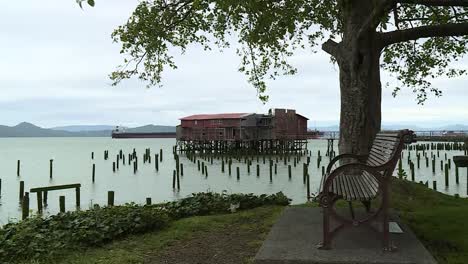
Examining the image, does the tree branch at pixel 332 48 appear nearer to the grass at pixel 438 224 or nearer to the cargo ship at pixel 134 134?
the grass at pixel 438 224

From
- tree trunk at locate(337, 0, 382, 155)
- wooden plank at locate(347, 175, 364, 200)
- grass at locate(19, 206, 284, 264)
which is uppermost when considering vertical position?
tree trunk at locate(337, 0, 382, 155)

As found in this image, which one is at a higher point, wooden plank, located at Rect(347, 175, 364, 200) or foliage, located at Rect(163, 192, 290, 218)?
wooden plank, located at Rect(347, 175, 364, 200)

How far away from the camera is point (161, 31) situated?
35.2 feet

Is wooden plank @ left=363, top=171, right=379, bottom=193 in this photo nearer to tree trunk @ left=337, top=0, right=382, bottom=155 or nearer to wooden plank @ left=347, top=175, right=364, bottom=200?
wooden plank @ left=347, top=175, right=364, bottom=200

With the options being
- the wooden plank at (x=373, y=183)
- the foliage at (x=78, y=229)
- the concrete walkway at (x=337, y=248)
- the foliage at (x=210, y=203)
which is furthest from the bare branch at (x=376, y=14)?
the foliage at (x=78, y=229)

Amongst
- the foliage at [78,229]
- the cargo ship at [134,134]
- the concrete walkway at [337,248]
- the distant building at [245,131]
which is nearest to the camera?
the concrete walkway at [337,248]

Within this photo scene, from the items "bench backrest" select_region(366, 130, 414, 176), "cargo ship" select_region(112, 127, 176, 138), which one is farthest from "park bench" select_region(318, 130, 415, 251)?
"cargo ship" select_region(112, 127, 176, 138)

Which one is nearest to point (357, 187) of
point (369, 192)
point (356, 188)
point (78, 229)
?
point (356, 188)

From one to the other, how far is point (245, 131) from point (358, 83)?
56454 millimetres

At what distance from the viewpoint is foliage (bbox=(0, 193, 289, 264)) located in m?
5.07

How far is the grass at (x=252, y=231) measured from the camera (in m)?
4.70

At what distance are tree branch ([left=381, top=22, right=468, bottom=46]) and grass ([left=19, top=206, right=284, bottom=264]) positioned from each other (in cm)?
320

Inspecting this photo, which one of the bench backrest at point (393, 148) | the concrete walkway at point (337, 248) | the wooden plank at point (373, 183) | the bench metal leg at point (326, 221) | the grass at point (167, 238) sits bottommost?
the grass at point (167, 238)

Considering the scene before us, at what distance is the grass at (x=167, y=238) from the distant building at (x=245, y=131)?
56.0 meters
